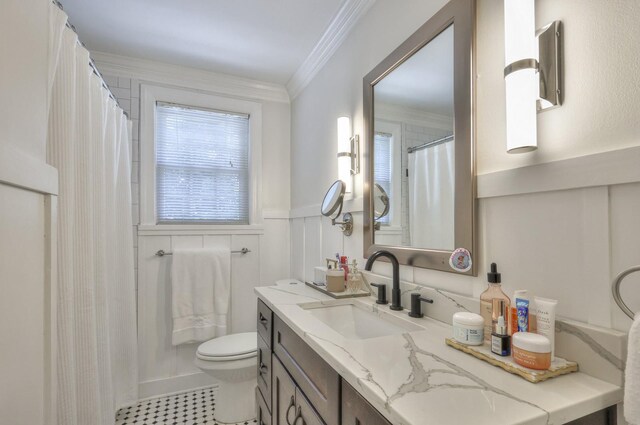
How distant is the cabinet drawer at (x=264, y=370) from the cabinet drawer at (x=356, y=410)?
2.48 ft

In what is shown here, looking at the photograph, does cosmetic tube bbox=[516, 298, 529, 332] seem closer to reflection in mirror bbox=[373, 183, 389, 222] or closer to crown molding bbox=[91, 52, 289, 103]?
reflection in mirror bbox=[373, 183, 389, 222]

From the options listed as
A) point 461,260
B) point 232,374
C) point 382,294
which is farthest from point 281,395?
point 461,260

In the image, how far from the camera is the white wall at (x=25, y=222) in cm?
65

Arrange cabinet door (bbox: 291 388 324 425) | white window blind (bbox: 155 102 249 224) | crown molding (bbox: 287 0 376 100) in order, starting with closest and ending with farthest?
cabinet door (bbox: 291 388 324 425) < crown molding (bbox: 287 0 376 100) < white window blind (bbox: 155 102 249 224)

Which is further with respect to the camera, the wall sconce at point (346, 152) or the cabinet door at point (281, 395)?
the wall sconce at point (346, 152)

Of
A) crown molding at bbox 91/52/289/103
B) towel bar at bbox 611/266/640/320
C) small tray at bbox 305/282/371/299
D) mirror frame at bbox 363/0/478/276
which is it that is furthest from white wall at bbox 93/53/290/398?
towel bar at bbox 611/266/640/320

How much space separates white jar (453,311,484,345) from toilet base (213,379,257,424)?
1.62 m

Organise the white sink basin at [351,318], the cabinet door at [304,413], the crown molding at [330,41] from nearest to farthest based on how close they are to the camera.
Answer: the cabinet door at [304,413]
the white sink basin at [351,318]
the crown molding at [330,41]

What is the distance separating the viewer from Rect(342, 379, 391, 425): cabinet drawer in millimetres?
663

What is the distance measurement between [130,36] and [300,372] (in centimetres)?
221

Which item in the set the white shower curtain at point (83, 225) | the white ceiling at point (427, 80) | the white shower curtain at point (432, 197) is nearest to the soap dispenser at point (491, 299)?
the white shower curtain at point (432, 197)

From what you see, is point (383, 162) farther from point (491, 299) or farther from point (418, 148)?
point (491, 299)

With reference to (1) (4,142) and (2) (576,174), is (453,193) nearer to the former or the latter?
(2) (576,174)

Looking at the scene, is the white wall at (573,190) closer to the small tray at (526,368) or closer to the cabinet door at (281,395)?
the small tray at (526,368)
